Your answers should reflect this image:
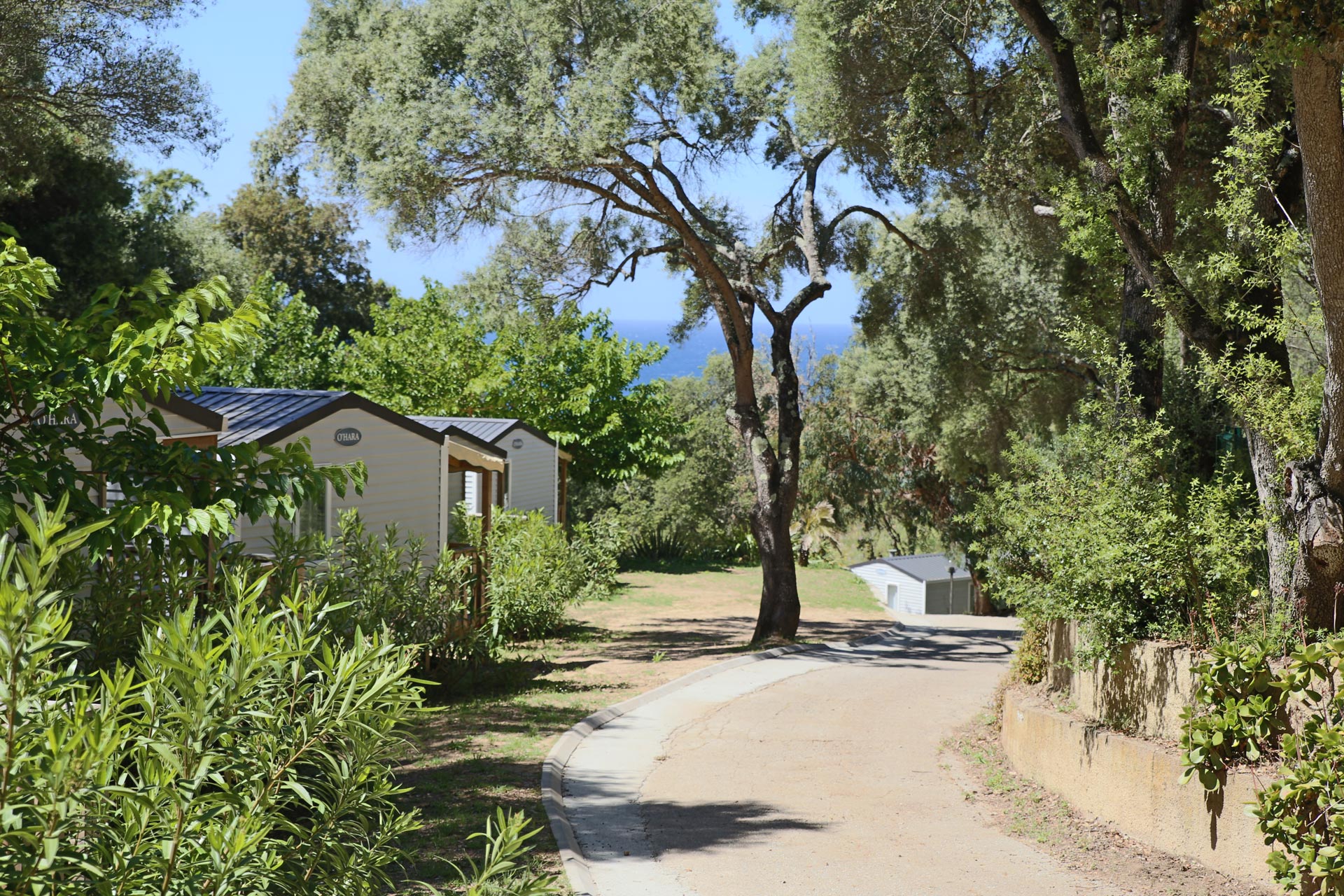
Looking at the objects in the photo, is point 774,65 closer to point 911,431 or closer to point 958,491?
point 911,431

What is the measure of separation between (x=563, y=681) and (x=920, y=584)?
17.0 m

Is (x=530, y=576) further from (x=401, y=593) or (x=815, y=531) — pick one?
(x=815, y=531)

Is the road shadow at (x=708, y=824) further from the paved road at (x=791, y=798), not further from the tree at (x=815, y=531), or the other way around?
the tree at (x=815, y=531)

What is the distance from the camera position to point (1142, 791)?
21.8ft

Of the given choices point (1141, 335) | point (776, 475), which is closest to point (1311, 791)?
point (1141, 335)

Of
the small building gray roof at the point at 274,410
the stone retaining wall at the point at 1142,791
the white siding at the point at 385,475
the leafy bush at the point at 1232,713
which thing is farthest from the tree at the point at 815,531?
the leafy bush at the point at 1232,713


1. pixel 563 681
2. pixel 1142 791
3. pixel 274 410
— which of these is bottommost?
pixel 563 681

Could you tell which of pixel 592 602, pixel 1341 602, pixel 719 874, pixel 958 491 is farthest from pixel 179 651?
pixel 958 491

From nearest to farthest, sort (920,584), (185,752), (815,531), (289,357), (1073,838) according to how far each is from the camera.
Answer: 1. (185,752)
2. (1073,838)
3. (920,584)
4. (289,357)
5. (815,531)

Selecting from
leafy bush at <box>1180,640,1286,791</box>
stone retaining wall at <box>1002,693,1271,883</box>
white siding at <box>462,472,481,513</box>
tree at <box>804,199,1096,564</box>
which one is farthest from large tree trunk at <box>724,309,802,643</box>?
leafy bush at <box>1180,640,1286,791</box>

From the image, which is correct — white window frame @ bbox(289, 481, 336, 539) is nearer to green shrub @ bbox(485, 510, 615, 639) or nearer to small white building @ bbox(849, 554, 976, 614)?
green shrub @ bbox(485, 510, 615, 639)

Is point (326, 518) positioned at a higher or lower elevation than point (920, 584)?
higher

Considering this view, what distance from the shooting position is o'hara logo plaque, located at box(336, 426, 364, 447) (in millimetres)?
12922

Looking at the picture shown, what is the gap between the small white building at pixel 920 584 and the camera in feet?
91.7
